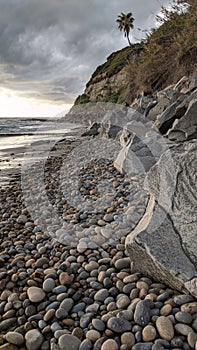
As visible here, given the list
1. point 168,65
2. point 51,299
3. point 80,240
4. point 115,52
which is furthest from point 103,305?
point 115,52

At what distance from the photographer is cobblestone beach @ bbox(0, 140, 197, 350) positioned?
215cm

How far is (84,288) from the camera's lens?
2.76 metres

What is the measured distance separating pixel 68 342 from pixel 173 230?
45.1 inches

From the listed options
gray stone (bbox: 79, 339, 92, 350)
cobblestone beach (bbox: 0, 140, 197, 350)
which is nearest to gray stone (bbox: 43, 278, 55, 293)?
cobblestone beach (bbox: 0, 140, 197, 350)

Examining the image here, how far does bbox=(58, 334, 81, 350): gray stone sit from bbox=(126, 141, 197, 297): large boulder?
82 centimetres

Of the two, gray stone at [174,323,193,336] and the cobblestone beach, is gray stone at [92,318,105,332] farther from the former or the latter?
gray stone at [174,323,193,336]

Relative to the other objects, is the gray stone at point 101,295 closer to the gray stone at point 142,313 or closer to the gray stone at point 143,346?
the gray stone at point 142,313

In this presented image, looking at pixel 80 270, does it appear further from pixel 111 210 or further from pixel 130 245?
pixel 111 210

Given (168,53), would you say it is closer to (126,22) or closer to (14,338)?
(14,338)

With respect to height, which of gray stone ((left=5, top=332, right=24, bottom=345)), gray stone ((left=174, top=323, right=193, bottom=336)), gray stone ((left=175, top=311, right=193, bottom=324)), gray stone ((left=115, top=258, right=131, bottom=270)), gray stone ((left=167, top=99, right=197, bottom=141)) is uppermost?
gray stone ((left=167, top=99, right=197, bottom=141))

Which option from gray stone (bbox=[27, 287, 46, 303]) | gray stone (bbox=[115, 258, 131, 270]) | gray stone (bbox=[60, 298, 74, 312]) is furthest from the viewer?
gray stone (bbox=[115, 258, 131, 270])

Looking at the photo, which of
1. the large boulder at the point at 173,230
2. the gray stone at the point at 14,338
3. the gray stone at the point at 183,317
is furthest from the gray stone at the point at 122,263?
the gray stone at the point at 14,338

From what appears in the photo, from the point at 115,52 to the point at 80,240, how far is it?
157 ft

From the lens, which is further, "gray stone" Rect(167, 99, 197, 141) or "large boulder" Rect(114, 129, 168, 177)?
"gray stone" Rect(167, 99, 197, 141)
